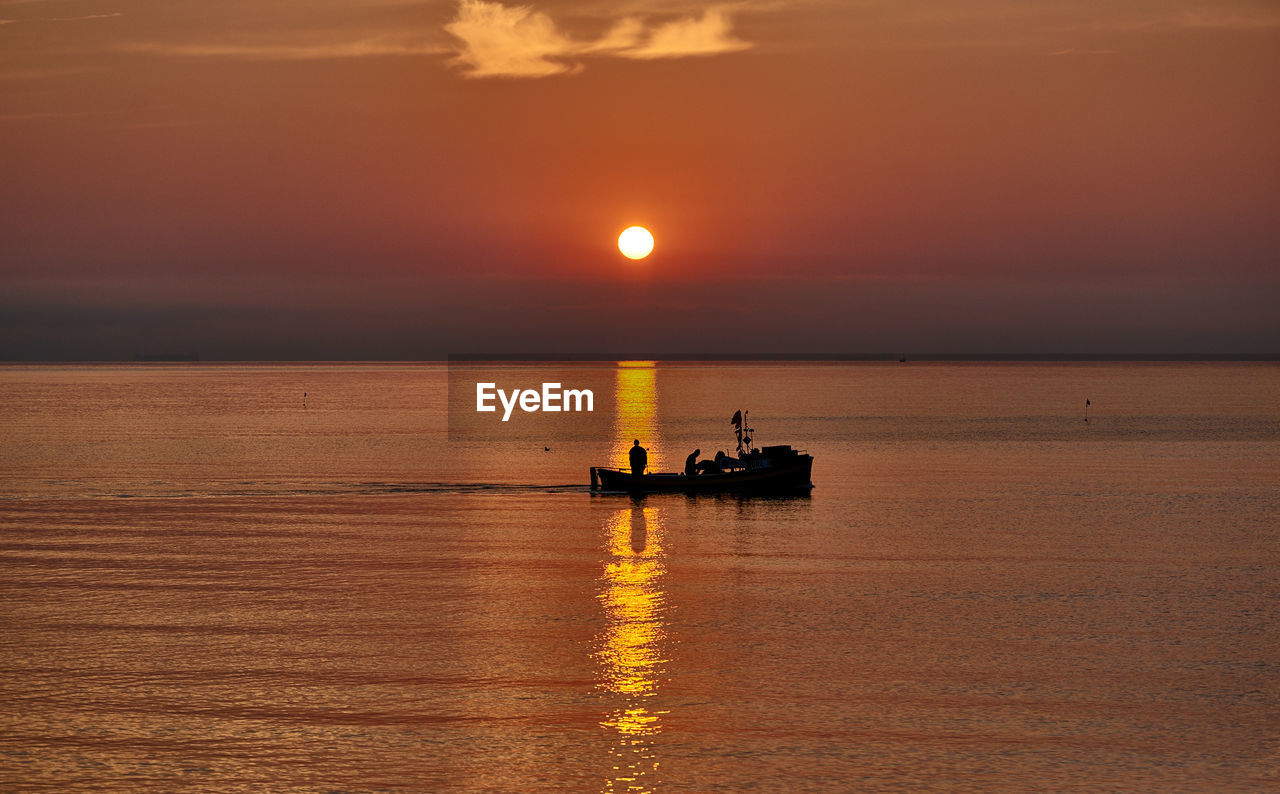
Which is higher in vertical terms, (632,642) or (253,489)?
(253,489)

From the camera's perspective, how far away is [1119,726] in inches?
953

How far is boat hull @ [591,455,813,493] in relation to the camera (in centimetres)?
7044

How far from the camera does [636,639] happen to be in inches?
1229

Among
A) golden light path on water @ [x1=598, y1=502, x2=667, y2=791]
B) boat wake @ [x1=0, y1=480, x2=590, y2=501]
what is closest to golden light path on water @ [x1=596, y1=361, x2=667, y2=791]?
golden light path on water @ [x1=598, y1=502, x2=667, y2=791]

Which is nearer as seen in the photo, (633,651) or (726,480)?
(633,651)

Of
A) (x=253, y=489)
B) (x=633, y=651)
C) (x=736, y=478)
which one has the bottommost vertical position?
(x=633, y=651)

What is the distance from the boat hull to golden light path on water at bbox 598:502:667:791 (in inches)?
725

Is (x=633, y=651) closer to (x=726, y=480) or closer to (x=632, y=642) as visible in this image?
(x=632, y=642)

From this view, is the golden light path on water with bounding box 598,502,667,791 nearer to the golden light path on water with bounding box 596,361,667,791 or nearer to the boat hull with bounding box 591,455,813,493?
the golden light path on water with bounding box 596,361,667,791

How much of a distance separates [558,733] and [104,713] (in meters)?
9.34

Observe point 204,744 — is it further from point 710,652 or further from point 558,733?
point 710,652

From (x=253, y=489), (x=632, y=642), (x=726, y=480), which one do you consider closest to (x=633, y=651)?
(x=632, y=642)

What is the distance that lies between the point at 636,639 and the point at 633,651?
4.31 ft

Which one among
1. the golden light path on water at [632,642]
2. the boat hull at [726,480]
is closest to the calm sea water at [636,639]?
the golden light path on water at [632,642]
